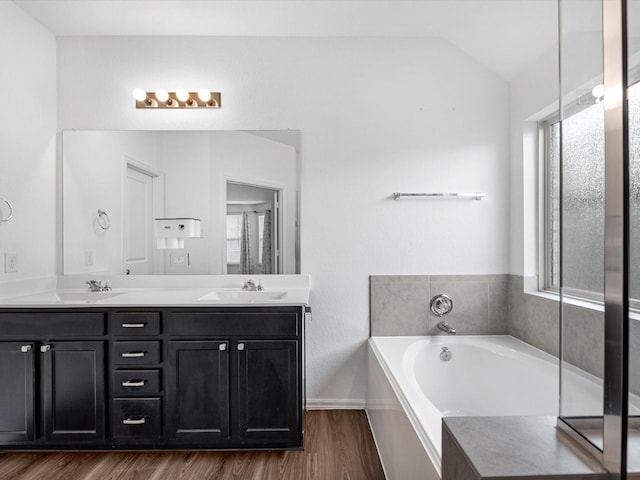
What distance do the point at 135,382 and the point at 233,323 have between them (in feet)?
2.02

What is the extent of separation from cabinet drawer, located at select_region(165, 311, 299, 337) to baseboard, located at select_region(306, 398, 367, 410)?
0.86m

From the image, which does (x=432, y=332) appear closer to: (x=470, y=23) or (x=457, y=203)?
(x=457, y=203)

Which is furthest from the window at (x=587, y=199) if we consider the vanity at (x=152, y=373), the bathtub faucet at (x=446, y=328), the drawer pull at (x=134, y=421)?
the drawer pull at (x=134, y=421)

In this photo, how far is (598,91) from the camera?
676mm

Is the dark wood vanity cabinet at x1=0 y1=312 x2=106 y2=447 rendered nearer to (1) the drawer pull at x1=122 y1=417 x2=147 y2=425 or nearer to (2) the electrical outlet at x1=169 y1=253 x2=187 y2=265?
(1) the drawer pull at x1=122 y1=417 x2=147 y2=425

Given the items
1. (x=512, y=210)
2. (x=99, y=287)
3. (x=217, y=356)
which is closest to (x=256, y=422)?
(x=217, y=356)

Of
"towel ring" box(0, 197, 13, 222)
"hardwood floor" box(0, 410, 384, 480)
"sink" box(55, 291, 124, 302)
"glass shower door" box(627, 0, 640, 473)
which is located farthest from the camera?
"sink" box(55, 291, 124, 302)

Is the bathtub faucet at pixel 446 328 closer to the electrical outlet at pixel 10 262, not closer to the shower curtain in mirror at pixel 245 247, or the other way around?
the shower curtain in mirror at pixel 245 247

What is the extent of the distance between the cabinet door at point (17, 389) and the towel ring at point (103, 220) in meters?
0.90

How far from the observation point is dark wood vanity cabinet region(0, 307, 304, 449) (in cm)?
213

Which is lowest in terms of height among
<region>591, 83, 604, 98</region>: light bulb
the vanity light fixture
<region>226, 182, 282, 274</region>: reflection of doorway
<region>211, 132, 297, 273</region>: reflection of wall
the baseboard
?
the baseboard

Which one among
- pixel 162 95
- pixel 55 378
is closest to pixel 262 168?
pixel 162 95

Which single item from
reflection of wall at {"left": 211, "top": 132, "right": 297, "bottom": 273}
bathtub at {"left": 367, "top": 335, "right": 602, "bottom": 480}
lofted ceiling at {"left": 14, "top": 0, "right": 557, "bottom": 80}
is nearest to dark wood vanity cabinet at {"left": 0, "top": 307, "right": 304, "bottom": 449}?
→ bathtub at {"left": 367, "top": 335, "right": 602, "bottom": 480}

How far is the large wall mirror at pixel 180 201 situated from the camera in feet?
8.96
